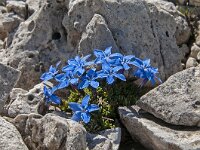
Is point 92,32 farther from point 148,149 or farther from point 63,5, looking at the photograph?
point 148,149

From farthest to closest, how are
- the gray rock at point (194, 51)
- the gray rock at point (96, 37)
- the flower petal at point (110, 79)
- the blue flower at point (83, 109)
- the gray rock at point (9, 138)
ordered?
the gray rock at point (194, 51) < the gray rock at point (96, 37) < the flower petal at point (110, 79) < the blue flower at point (83, 109) < the gray rock at point (9, 138)

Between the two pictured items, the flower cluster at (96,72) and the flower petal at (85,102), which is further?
the flower cluster at (96,72)

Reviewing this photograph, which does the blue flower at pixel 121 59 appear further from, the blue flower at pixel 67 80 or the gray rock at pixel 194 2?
the gray rock at pixel 194 2

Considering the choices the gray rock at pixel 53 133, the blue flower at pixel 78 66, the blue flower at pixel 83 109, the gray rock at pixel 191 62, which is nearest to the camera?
the gray rock at pixel 53 133

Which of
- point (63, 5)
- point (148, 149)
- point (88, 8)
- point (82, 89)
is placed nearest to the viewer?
point (148, 149)

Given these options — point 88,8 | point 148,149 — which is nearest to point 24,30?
point 88,8

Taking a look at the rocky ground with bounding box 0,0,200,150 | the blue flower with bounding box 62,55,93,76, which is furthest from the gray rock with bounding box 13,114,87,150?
the blue flower with bounding box 62,55,93,76

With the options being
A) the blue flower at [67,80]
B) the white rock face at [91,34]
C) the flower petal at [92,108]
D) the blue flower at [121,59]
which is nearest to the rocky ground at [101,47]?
the white rock face at [91,34]

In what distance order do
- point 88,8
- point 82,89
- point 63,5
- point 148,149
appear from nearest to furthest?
point 148,149, point 82,89, point 88,8, point 63,5

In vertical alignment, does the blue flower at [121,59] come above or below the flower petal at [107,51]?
below
